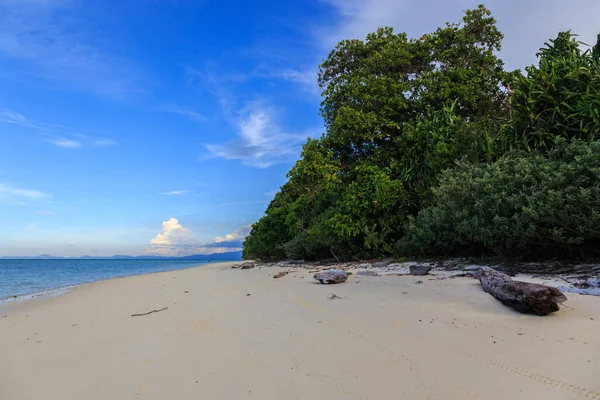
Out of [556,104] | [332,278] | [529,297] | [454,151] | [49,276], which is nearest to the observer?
[529,297]

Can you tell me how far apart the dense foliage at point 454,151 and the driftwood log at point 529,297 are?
9.89ft

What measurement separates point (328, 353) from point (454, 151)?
34.2ft

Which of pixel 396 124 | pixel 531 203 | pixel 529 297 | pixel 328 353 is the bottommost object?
pixel 328 353

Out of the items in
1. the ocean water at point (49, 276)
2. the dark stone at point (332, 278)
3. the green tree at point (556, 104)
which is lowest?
the ocean water at point (49, 276)

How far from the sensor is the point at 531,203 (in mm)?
6926

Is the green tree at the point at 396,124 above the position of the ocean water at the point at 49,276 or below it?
above

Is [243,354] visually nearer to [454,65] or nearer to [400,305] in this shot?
[400,305]

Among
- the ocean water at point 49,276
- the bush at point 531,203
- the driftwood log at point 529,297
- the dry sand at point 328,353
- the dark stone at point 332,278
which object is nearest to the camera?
the dry sand at point 328,353

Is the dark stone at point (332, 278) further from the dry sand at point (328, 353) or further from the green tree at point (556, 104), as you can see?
the green tree at point (556, 104)

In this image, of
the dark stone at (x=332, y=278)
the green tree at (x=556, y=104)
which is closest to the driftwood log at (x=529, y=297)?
the dark stone at (x=332, y=278)

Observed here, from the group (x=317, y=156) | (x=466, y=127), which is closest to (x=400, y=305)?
(x=466, y=127)

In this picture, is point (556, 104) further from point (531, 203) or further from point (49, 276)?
point (49, 276)

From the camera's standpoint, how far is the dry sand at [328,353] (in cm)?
271

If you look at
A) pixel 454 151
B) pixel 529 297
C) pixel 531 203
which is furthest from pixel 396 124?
pixel 529 297
